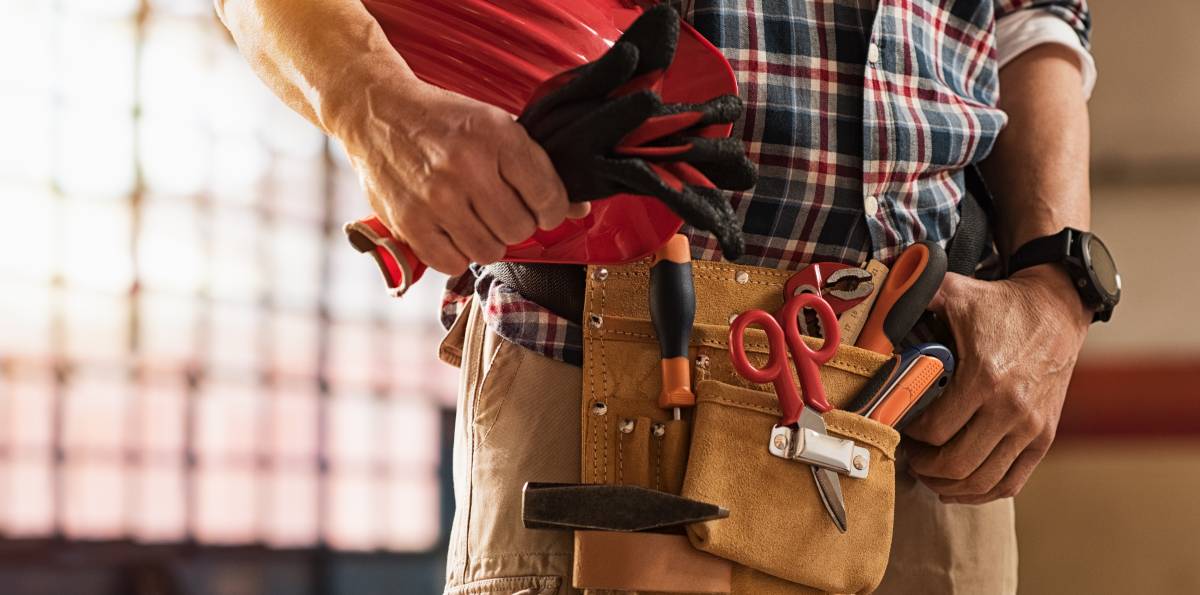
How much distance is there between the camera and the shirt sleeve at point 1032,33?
109cm

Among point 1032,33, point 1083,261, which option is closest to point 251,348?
point 1032,33

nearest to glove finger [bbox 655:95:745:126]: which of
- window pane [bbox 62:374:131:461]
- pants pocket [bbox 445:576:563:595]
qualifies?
pants pocket [bbox 445:576:563:595]

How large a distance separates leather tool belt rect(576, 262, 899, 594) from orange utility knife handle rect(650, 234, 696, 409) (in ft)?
0.04

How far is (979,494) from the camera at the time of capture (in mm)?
925

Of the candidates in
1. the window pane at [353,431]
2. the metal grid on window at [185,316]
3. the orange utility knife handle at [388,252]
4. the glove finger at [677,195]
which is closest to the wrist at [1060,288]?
the glove finger at [677,195]

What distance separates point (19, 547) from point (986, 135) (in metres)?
3.35

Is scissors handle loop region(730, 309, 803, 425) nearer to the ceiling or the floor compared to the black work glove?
nearer to the floor

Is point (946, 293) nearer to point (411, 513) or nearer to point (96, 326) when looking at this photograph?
point (96, 326)

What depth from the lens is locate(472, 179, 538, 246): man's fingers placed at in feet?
1.83

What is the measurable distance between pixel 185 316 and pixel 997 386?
3.44m

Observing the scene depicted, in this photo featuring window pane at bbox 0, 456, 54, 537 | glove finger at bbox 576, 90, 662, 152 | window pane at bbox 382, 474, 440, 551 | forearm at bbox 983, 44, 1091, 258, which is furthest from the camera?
window pane at bbox 382, 474, 440, 551

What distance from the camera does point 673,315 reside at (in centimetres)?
73

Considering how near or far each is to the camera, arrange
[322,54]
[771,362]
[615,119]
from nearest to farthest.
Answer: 1. [615,119]
2. [322,54]
3. [771,362]

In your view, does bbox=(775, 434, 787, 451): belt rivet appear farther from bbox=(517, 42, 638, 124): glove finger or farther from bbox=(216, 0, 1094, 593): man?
bbox=(517, 42, 638, 124): glove finger
